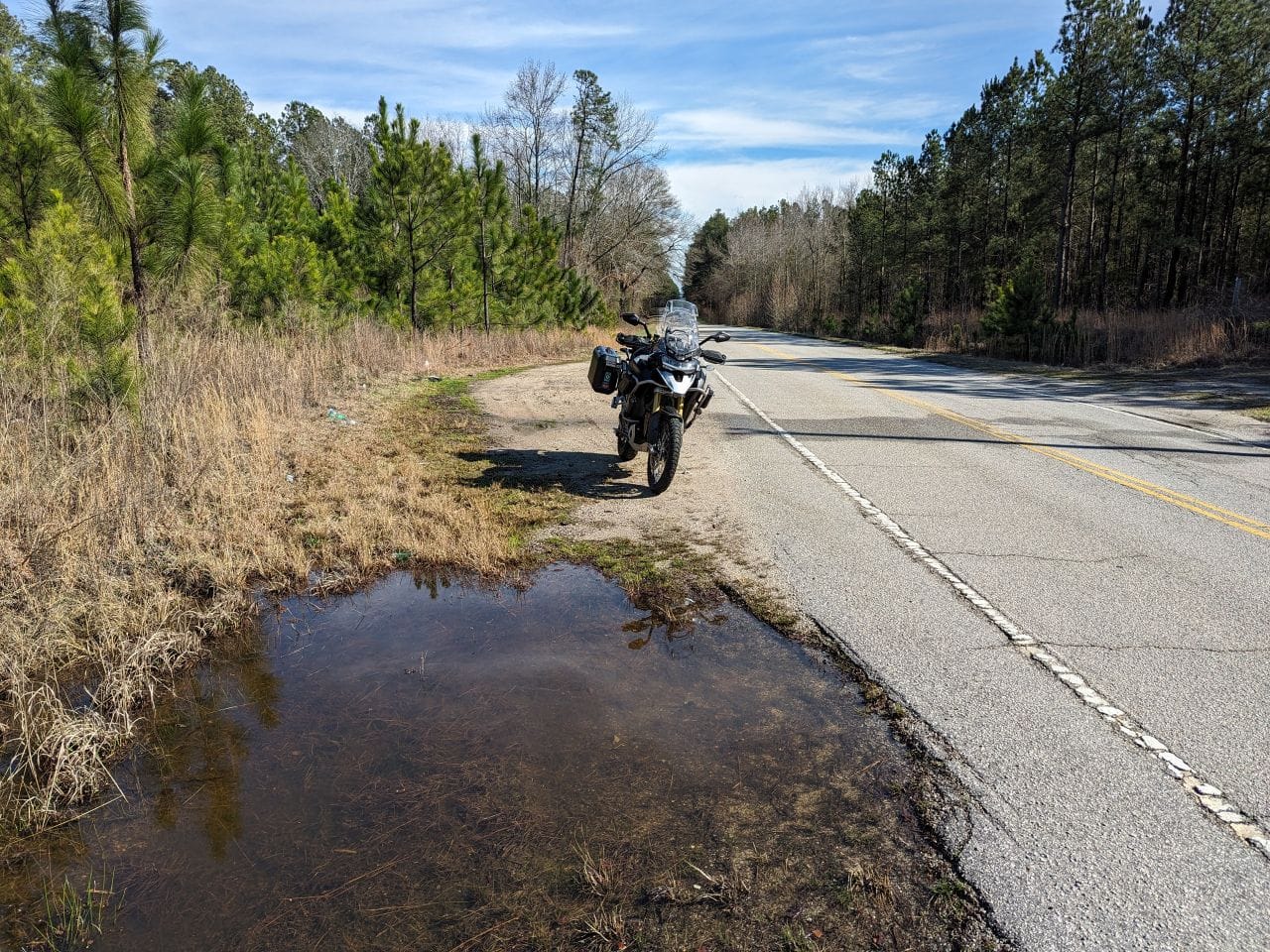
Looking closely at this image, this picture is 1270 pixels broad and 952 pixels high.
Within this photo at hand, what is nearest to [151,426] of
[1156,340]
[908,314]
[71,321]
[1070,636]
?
[71,321]

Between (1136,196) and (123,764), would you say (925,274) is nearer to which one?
(1136,196)

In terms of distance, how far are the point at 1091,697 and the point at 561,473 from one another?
18.9ft

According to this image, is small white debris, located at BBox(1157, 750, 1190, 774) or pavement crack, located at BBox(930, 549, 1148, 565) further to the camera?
pavement crack, located at BBox(930, 549, 1148, 565)

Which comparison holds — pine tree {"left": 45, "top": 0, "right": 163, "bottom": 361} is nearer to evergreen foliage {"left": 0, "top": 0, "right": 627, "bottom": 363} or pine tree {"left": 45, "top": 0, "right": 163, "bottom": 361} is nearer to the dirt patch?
evergreen foliage {"left": 0, "top": 0, "right": 627, "bottom": 363}

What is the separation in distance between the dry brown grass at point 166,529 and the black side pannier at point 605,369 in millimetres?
1711

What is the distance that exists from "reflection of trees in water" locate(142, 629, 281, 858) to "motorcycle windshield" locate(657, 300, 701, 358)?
457 cm

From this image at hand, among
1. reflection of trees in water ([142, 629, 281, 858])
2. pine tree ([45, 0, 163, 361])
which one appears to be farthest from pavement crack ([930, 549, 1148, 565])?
pine tree ([45, 0, 163, 361])

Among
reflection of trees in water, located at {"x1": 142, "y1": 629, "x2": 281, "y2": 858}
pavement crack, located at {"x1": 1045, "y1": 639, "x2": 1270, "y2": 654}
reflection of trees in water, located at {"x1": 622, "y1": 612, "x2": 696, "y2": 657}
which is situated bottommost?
reflection of trees in water, located at {"x1": 142, "y1": 629, "x2": 281, "y2": 858}

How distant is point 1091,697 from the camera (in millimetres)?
3691

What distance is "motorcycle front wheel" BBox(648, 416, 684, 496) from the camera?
7.33m

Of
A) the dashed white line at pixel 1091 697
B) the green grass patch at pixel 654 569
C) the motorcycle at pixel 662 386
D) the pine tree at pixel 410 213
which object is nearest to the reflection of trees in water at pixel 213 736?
the green grass patch at pixel 654 569

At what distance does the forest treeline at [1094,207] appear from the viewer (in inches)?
938

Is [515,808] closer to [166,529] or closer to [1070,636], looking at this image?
[1070,636]

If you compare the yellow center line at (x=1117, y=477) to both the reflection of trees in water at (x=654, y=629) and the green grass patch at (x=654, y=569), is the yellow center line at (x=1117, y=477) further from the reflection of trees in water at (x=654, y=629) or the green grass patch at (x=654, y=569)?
the reflection of trees in water at (x=654, y=629)
